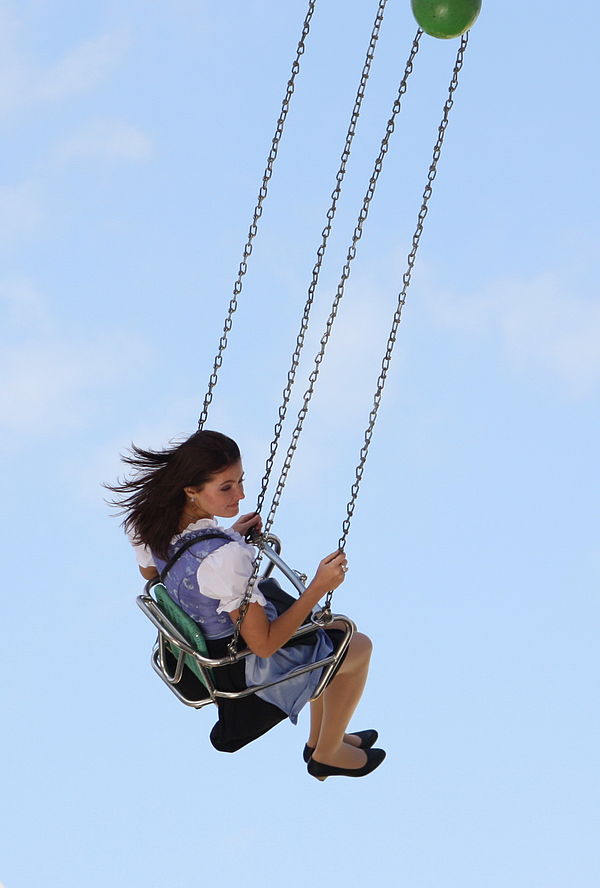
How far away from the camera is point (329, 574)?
5191 millimetres

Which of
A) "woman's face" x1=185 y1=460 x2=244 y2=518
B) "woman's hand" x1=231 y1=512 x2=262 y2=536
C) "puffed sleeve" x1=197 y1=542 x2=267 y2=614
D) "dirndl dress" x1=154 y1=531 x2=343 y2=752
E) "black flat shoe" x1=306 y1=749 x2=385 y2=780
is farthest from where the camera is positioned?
"black flat shoe" x1=306 y1=749 x2=385 y2=780

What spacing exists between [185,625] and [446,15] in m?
2.28

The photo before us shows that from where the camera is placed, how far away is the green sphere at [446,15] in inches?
220

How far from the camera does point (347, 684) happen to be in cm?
579

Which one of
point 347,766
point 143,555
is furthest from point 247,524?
point 347,766

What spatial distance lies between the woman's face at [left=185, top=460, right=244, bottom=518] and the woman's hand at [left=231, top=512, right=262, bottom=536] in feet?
1.46

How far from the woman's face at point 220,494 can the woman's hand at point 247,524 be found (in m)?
0.44

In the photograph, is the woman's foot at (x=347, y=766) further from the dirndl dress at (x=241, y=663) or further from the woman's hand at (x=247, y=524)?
the woman's hand at (x=247, y=524)

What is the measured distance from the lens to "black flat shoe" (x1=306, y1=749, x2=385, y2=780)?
602 centimetres

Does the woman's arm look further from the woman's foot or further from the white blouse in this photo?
the woman's foot

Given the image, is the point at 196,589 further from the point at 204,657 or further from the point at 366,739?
the point at 366,739

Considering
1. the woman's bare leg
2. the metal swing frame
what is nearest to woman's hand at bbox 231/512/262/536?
the metal swing frame

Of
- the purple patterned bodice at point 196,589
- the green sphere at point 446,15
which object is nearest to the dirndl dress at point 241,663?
the purple patterned bodice at point 196,589

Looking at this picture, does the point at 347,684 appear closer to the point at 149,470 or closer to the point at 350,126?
the point at 149,470
